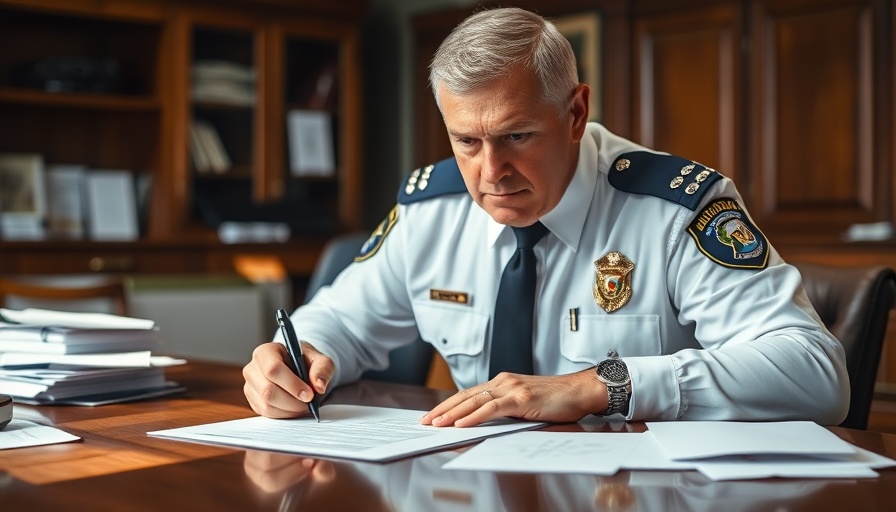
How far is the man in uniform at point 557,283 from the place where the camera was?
4.24 feet

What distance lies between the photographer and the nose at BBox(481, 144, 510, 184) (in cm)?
151

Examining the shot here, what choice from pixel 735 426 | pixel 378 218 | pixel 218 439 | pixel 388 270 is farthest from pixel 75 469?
pixel 378 218

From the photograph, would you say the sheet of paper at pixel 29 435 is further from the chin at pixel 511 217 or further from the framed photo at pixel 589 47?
the framed photo at pixel 589 47

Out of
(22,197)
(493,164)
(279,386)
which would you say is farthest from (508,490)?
(22,197)

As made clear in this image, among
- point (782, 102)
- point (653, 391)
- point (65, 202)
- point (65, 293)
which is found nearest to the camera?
point (653, 391)

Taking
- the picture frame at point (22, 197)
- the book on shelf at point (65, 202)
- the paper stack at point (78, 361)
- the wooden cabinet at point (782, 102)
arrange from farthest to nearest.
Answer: the book on shelf at point (65, 202), the picture frame at point (22, 197), the wooden cabinet at point (782, 102), the paper stack at point (78, 361)

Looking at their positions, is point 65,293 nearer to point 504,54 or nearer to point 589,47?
point 504,54

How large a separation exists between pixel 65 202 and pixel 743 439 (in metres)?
3.81

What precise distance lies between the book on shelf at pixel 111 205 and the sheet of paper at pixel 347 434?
3224mm

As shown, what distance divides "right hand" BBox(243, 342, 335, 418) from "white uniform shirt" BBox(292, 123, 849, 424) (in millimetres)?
270

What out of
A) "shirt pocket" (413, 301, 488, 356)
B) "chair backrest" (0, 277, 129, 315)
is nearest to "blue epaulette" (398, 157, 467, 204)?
"shirt pocket" (413, 301, 488, 356)

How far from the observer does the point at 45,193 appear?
4230 millimetres

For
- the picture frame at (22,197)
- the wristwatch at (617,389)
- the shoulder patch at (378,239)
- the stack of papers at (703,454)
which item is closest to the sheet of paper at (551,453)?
the stack of papers at (703,454)

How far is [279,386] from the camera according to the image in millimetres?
1299
